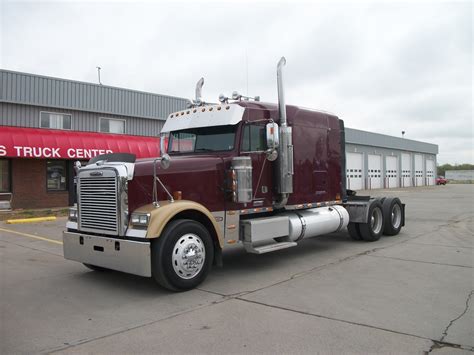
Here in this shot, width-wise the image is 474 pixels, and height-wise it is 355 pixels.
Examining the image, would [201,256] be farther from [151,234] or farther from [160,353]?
[160,353]

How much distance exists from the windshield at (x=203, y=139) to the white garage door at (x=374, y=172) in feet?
137

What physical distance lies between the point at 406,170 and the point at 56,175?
48.0 m

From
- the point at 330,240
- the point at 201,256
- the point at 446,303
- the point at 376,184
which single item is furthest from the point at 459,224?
the point at 376,184

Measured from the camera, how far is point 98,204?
637 centimetres

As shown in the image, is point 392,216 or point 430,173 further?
point 430,173

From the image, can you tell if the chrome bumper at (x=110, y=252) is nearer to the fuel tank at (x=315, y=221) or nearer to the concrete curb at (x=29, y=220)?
the fuel tank at (x=315, y=221)

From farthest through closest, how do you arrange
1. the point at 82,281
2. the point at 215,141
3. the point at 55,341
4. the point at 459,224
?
the point at 459,224, the point at 215,141, the point at 82,281, the point at 55,341

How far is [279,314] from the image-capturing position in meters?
5.13

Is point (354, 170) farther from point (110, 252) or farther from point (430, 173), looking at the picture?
point (110, 252)

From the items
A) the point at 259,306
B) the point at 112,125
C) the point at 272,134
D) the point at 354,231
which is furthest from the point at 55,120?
the point at 259,306

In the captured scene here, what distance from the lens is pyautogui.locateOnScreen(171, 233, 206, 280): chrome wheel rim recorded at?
6098mm

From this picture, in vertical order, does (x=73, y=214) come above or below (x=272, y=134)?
below

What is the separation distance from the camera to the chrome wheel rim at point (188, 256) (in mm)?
6098

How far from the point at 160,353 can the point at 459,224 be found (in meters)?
12.4
